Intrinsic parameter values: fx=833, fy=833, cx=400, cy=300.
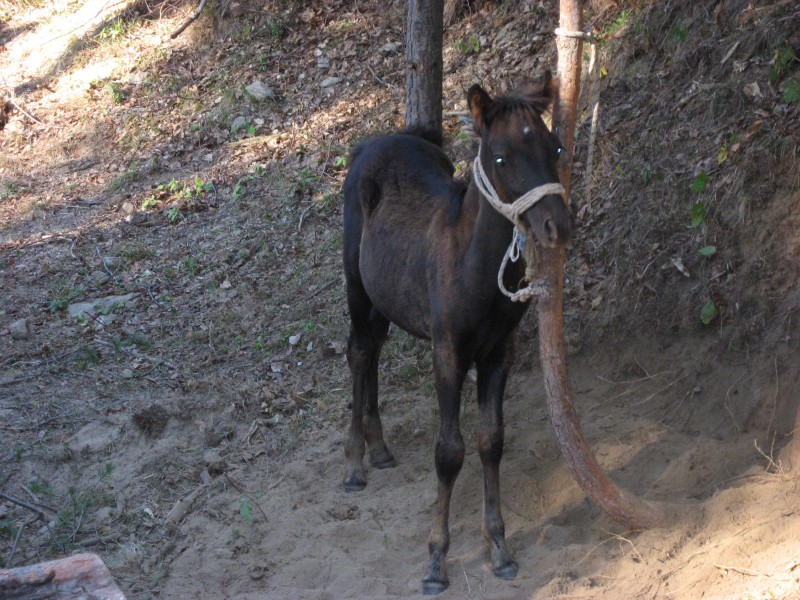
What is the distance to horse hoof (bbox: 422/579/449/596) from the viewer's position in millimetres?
4914

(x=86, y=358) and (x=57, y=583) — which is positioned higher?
(x=86, y=358)

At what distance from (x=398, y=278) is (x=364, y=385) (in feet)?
4.30

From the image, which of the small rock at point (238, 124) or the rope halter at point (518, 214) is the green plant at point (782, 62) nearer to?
the rope halter at point (518, 214)

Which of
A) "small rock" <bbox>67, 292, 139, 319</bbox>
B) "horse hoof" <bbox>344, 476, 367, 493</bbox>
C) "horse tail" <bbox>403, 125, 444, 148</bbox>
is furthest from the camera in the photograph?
"small rock" <bbox>67, 292, 139, 319</bbox>

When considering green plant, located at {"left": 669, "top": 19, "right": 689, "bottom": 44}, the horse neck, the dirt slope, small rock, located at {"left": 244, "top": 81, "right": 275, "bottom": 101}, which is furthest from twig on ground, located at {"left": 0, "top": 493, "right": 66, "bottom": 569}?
small rock, located at {"left": 244, "top": 81, "right": 275, "bottom": 101}

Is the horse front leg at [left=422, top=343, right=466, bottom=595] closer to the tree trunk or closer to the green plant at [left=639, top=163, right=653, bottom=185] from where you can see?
the green plant at [left=639, top=163, right=653, bottom=185]

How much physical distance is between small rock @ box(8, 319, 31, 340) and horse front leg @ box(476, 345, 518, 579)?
5.56 m

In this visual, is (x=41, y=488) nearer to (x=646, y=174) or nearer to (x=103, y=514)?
(x=103, y=514)

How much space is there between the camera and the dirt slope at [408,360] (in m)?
5.17

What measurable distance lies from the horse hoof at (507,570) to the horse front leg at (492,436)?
9 cm

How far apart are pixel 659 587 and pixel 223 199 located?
7771 millimetres

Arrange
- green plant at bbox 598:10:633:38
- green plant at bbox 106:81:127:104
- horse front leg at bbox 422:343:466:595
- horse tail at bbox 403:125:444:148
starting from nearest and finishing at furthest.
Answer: horse front leg at bbox 422:343:466:595 < horse tail at bbox 403:125:444:148 < green plant at bbox 598:10:633:38 < green plant at bbox 106:81:127:104

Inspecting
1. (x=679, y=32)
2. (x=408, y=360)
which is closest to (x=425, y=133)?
(x=408, y=360)

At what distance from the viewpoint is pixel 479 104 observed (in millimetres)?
4410
